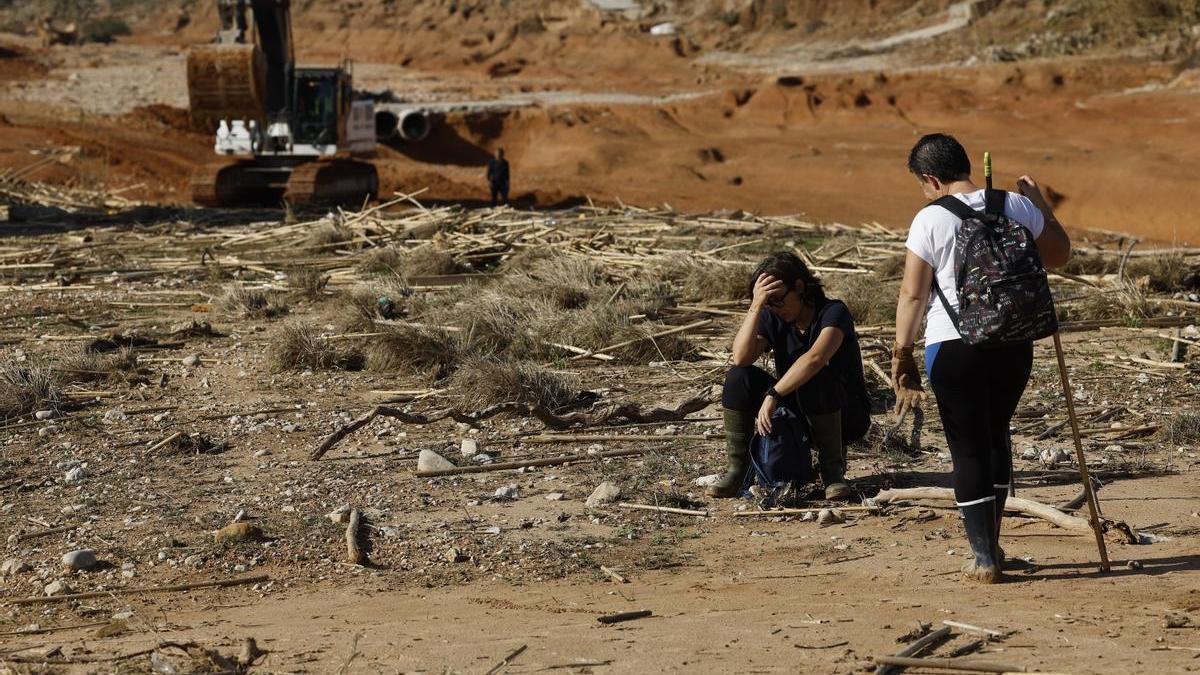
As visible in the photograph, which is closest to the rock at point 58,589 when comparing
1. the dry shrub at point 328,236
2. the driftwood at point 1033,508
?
the driftwood at point 1033,508

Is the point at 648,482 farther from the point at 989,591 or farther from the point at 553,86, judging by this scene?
the point at 553,86

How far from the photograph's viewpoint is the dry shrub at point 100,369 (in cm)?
973

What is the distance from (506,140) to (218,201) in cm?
1188

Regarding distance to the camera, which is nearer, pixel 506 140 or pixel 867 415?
pixel 867 415

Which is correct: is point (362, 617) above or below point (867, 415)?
below

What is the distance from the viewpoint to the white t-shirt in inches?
200

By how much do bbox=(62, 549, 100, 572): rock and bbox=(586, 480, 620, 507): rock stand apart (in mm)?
2306

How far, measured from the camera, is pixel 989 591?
5.34 meters

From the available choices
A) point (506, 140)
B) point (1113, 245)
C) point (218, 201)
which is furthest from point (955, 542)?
point (506, 140)

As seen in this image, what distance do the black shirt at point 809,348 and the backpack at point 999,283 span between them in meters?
1.51

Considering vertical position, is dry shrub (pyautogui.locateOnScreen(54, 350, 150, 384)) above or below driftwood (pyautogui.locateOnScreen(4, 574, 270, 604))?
below

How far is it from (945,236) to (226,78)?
15878mm

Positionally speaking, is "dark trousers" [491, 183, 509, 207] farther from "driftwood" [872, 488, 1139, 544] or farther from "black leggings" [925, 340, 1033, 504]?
"black leggings" [925, 340, 1033, 504]

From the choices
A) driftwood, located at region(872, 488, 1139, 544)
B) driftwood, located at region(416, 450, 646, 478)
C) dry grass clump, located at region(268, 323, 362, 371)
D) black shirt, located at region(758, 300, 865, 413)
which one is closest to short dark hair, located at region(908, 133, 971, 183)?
black shirt, located at region(758, 300, 865, 413)
